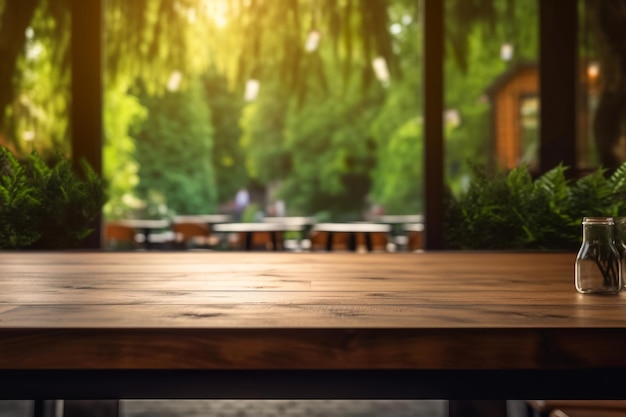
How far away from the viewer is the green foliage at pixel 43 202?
2895 millimetres

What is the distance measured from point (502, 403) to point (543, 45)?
2.94 meters

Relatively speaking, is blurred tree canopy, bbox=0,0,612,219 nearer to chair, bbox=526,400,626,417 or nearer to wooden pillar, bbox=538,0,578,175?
wooden pillar, bbox=538,0,578,175

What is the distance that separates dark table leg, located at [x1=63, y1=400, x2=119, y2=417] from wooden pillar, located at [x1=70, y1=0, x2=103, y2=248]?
2.69 m

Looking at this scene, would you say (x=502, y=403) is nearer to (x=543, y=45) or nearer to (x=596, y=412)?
(x=596, y=412)

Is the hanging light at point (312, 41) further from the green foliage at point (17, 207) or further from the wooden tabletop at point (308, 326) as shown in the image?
the wooden tabletop at point (308, 326)

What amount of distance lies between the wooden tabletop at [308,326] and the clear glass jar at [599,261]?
3 centimetres

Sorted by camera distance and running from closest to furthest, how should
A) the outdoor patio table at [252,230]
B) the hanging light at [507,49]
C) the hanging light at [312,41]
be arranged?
the hanging light at [312,41] → the outdoor patio table at [252,230] → the hanging light at [507,49]

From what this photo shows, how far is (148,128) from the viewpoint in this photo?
23484 mm

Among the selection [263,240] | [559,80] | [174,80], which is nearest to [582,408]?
[559,80]

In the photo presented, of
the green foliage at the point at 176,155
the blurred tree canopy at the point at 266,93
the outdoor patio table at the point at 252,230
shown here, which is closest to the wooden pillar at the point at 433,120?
the blurred tree canopy at the point at 266,93

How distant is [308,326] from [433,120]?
3.52m

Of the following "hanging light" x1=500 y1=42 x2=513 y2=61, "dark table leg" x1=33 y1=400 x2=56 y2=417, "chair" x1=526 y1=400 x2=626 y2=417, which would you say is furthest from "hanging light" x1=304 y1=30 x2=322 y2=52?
"chair" x1=526 y1=400 x2=626 y2=417

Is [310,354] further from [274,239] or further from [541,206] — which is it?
[274,239]

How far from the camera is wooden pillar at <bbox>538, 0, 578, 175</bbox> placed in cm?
445
